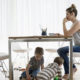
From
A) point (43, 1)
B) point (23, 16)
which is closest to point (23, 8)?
point (23, 16)

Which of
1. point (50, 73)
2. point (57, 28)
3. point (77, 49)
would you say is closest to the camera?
point (50, 73)

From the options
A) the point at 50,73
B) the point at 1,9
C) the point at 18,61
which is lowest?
the point at 18,61

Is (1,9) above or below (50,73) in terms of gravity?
above

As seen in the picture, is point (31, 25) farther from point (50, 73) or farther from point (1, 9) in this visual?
point (50, 73)

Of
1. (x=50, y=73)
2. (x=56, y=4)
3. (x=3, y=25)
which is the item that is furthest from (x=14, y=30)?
(x=50, y=73)

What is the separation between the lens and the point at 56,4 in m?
6.52

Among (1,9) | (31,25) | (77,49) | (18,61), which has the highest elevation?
(1,9)

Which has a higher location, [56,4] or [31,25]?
[56,4]

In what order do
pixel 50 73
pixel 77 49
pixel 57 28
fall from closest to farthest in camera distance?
pixel 50 73 < pixel 77 49 < pixel 57 28

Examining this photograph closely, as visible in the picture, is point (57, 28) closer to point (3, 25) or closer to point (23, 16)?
point (23, 16)

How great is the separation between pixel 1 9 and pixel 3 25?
0.52 m

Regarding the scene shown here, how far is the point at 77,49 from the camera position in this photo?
3.49m

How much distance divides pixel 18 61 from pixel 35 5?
1866 millimetres

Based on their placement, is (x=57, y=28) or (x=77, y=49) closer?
(x=77, y=49)
